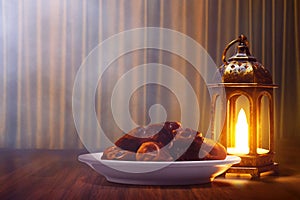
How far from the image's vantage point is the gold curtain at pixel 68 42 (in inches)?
110

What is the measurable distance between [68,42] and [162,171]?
82.6 inches

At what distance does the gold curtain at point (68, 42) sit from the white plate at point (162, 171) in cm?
200

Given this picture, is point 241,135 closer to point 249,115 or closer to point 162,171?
point 249,115

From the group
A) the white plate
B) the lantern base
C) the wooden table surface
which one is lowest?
the wooden table surface

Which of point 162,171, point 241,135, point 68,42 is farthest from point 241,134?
point 68,42

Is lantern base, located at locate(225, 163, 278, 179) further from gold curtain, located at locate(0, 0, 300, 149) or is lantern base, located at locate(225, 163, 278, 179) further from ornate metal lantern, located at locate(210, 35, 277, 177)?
gold curtain, located at locate(0, 0, 300, 149)

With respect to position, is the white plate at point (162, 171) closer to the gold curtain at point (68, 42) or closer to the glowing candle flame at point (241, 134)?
the glowing candle flame at point (241, 134)

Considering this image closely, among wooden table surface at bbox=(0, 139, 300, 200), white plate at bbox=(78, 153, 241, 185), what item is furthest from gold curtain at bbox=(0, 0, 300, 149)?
white plate at bbox=(78, 153, 241, 185)

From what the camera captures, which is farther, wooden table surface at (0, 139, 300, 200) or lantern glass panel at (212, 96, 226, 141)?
lantern glass panel at (212, 96, 226, 141)

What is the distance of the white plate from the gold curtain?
6.56 ft

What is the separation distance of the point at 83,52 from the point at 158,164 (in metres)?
2.08

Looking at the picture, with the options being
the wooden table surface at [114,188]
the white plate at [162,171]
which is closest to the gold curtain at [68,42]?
the wooden table surface at [114,188]

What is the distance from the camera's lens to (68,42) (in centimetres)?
281

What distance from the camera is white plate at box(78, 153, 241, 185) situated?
31.7 inches
